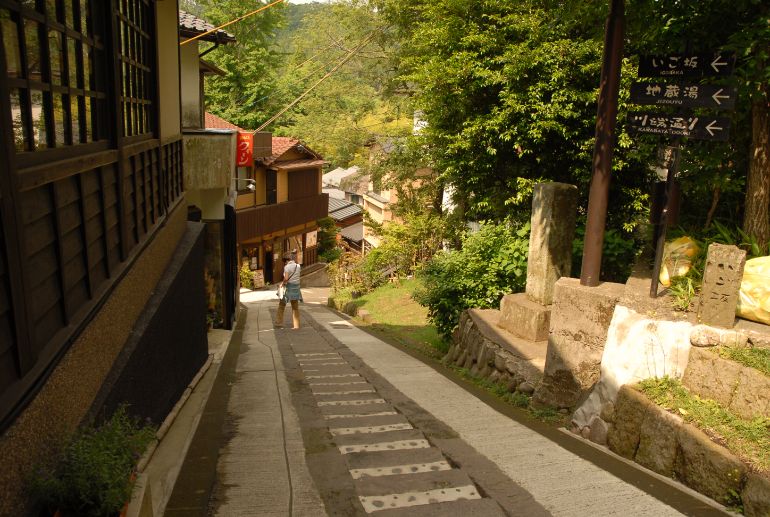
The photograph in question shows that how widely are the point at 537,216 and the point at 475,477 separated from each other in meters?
5.26

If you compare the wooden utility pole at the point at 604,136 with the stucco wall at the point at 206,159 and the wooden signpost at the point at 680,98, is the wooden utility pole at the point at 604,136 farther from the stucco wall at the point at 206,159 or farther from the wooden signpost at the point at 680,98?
the stucco wall at the point at 206,159

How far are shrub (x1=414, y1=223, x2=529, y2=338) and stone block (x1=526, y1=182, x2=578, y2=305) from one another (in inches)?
70.3

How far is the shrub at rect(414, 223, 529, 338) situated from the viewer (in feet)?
37.3

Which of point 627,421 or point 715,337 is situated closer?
point 715,337

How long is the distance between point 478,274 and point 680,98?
5686 millimetres

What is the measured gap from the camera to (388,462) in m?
5.46

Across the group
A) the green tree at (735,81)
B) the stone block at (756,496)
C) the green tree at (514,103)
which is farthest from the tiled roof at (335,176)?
the stone block at (756,496)

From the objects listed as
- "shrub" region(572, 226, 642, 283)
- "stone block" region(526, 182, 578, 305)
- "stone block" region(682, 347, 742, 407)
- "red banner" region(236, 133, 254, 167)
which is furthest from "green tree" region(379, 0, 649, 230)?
"red banner" region(236, 133, 254, 167)

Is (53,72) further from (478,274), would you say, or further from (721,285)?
(478,274)

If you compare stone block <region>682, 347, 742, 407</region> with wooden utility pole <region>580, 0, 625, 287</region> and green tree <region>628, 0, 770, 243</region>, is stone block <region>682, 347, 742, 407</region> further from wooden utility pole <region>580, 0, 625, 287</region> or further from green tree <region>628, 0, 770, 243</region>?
green tree <region>628, 0, 770, 243</region>

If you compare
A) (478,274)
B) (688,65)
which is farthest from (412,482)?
(478,274)

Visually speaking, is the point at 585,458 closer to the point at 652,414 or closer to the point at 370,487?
the point at 652,414

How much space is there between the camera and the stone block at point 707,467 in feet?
15.6

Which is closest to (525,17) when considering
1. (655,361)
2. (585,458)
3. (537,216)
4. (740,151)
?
(537,216)
